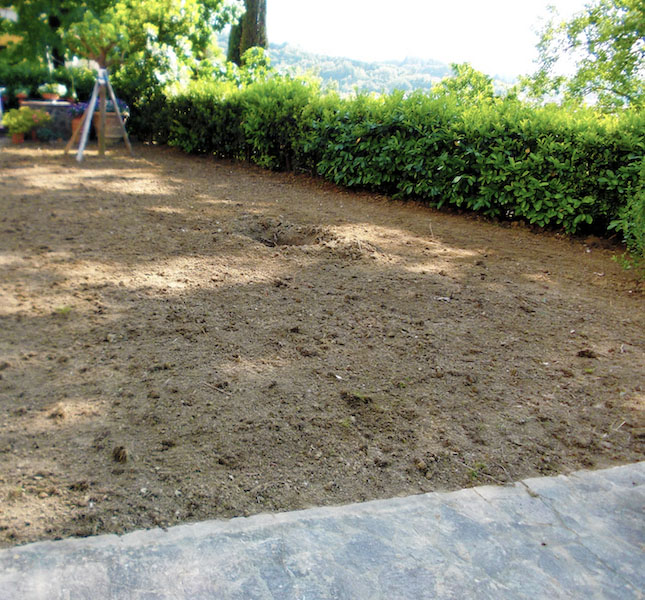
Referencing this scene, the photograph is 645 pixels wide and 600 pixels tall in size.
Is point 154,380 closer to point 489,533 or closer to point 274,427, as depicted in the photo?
point 274,427

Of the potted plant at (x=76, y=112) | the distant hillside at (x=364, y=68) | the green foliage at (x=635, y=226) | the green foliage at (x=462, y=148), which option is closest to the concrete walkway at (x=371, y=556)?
the green foliage at (x=635, y=226)

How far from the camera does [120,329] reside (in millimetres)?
3387

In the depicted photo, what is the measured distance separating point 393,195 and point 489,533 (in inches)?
217

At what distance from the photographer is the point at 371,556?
6.12 ft

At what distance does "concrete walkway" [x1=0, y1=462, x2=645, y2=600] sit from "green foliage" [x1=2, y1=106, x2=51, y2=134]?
10.2 meters

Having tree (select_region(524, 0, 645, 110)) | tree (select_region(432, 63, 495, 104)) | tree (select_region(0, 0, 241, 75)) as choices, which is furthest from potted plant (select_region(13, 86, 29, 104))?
tree (select_region(524, 0, 645, 110))

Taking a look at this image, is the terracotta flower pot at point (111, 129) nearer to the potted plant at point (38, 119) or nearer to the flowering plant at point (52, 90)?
the potted plant at point (38, 119)

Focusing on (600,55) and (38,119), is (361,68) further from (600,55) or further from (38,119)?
(38,119)

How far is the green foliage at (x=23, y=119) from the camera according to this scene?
999cm

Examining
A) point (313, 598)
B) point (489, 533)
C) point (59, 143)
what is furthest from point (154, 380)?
point (59, 143)

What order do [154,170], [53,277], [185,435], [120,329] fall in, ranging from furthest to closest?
[154,170] < [53,277] < [120,329] < [185,435]

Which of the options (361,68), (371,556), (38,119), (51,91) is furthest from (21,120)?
(371,556)

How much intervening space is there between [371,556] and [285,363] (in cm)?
143

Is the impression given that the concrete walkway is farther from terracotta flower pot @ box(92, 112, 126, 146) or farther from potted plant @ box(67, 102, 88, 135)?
potted plant @ box(67, 102, 88, 135)
